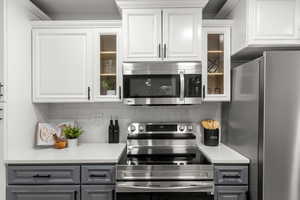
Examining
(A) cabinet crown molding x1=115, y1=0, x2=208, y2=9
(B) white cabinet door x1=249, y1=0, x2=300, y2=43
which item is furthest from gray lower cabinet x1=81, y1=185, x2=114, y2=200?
(B) white cabinet door x1=249, y1=0, x2=300, y2=43

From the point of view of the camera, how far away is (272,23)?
179cm

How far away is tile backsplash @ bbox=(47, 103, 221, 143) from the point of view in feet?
8.02

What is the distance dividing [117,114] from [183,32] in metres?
1.15

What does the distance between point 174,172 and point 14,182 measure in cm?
131

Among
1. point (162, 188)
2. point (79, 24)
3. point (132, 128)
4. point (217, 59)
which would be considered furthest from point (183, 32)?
point (162, 188)

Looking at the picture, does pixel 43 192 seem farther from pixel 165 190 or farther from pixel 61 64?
pixel 61 64

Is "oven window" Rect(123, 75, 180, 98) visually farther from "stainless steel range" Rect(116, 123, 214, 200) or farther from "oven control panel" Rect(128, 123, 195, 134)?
"stainless steel range" Rect(116, 123, 214, 200)

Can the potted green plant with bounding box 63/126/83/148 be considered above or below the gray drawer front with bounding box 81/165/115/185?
above

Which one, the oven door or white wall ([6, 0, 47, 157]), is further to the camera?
white wall ([6, 0, 47, 157])

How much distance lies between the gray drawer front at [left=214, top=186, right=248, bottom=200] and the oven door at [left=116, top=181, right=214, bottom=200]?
7cm

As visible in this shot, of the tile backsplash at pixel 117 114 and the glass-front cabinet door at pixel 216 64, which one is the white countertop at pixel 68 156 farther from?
the glass-front cabinet door at pixel 216 64

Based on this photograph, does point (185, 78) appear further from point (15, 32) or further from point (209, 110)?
point (15, 32)

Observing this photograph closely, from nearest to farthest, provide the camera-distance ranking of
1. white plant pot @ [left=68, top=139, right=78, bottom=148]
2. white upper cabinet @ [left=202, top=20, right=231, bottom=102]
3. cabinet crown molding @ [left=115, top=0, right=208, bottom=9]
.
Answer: cabinet crown molding @ [left=115, top=0, right=208, bottom=9]
white upper cabinet @ [left=202, top=20, right=231, bottom=102]
white plant pot @ [left=68, top=139, right=78, bottom=148]

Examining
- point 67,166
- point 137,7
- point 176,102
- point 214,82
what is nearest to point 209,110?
point 214,82
